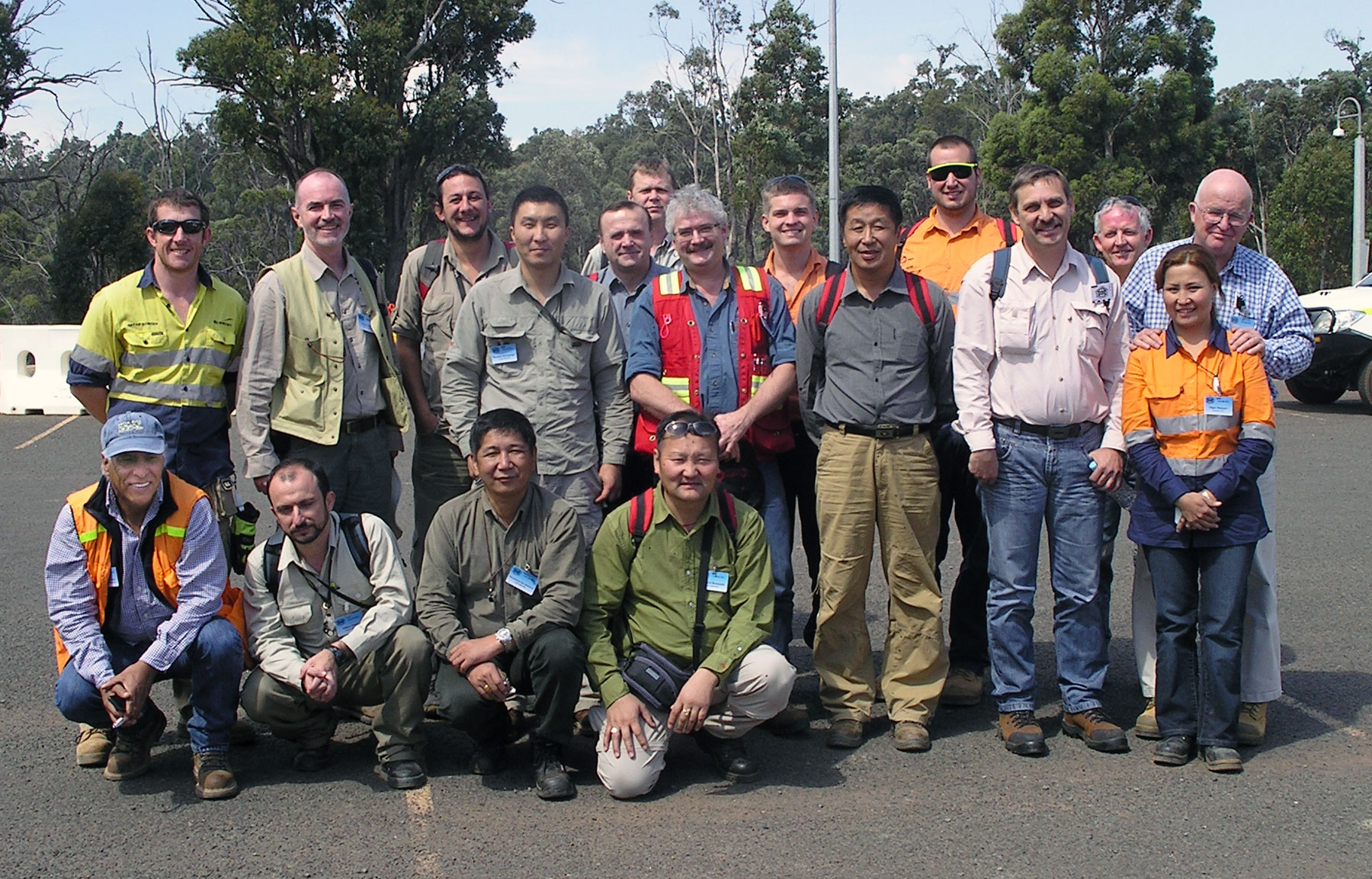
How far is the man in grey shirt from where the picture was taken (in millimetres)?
4699

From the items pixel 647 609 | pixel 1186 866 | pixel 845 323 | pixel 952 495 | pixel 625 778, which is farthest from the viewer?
pixel 952 495

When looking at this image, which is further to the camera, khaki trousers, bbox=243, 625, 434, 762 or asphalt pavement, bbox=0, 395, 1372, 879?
khaki trousers, bbox=243, 625, 434, 762

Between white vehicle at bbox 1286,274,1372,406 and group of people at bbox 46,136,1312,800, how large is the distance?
10.7 meters

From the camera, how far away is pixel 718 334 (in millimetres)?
4977

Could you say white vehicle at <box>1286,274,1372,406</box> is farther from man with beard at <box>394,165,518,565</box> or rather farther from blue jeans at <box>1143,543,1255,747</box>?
man with beard at <box>394,165,518,565</box>

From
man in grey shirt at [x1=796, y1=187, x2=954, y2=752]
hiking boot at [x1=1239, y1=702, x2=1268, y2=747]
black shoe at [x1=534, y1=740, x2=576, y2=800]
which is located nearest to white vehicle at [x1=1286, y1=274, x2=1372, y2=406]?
hiking boot at [x1=1239, y1=702, x2=1268, y2=747]

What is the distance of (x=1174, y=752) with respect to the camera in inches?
173

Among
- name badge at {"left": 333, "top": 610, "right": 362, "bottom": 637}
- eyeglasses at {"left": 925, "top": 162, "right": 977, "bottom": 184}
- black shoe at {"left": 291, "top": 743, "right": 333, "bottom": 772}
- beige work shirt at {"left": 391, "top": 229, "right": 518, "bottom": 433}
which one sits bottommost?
black shoe at {"left": 291, "top": 743, "right": 333, "bottom": 772}

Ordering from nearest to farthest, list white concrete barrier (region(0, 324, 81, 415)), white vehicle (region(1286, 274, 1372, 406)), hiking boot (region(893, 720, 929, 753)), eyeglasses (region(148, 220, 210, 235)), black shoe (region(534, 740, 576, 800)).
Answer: black shoe (region(534, 740, 576, 800)) < hiking boot (region(893, 720, 929, 753)) < eyeglasses (region(148, 220, 210, 235)) < white vehicle (region(1286, 274, 1372, 406)) < white concrete barrier (region(0, 324, 81, 415))

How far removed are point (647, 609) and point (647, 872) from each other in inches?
43.5

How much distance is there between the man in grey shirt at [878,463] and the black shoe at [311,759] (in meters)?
1.93

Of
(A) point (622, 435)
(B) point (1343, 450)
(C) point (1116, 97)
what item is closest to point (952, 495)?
(A) point (622, 435)

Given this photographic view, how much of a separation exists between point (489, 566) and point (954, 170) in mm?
2913

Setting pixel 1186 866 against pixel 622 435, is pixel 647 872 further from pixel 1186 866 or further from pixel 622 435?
pixel 622 435
